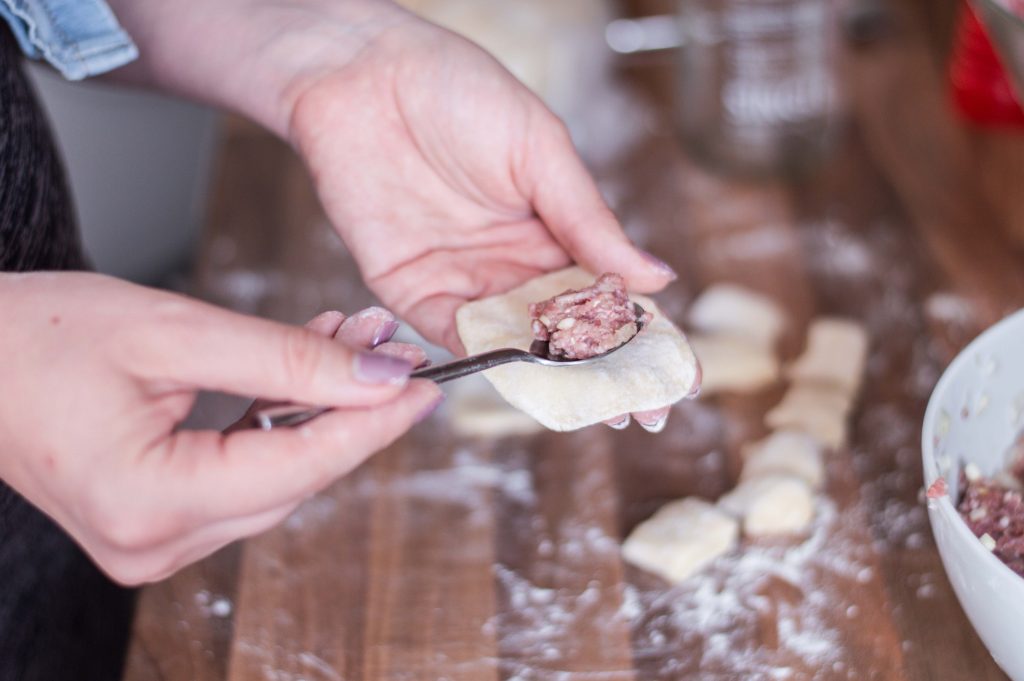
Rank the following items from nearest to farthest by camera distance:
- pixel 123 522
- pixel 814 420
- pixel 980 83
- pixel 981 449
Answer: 1. pixel 123 522
2. pixel 981 449
3. pixel 814 420
4. pixel 980 83

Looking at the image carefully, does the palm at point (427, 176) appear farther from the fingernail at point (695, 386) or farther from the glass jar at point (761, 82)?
the glass jar at point (761, 82)

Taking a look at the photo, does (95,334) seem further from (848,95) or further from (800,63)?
(848,95)

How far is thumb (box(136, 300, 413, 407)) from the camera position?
690 mm

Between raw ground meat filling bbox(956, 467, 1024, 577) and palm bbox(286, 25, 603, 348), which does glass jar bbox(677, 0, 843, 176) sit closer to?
palm bbox(286, 25, 603, 348)

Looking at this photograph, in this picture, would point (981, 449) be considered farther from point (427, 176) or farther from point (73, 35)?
point (73, 35)

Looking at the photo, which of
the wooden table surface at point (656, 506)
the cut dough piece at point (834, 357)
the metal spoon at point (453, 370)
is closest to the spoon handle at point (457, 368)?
the metal spoon at point (453, 370)

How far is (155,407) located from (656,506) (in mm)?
584

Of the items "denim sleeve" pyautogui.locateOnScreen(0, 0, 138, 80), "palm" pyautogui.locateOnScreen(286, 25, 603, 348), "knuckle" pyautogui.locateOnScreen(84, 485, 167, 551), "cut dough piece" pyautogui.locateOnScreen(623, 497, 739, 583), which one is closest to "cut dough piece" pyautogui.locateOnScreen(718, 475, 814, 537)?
"cut dough piece" pyautogui.locateOnScreen(623, 497, 739, 583)

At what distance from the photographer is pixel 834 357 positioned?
124cm

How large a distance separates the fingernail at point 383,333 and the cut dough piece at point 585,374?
0.40 ft

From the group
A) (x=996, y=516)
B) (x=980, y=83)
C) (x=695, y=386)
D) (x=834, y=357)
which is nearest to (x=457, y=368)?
(x=695, y=386)

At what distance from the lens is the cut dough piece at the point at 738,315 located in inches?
51.4

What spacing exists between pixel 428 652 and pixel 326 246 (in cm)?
71

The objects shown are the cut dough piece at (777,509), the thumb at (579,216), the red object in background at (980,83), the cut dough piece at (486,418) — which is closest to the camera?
the thumb at (579,216)
